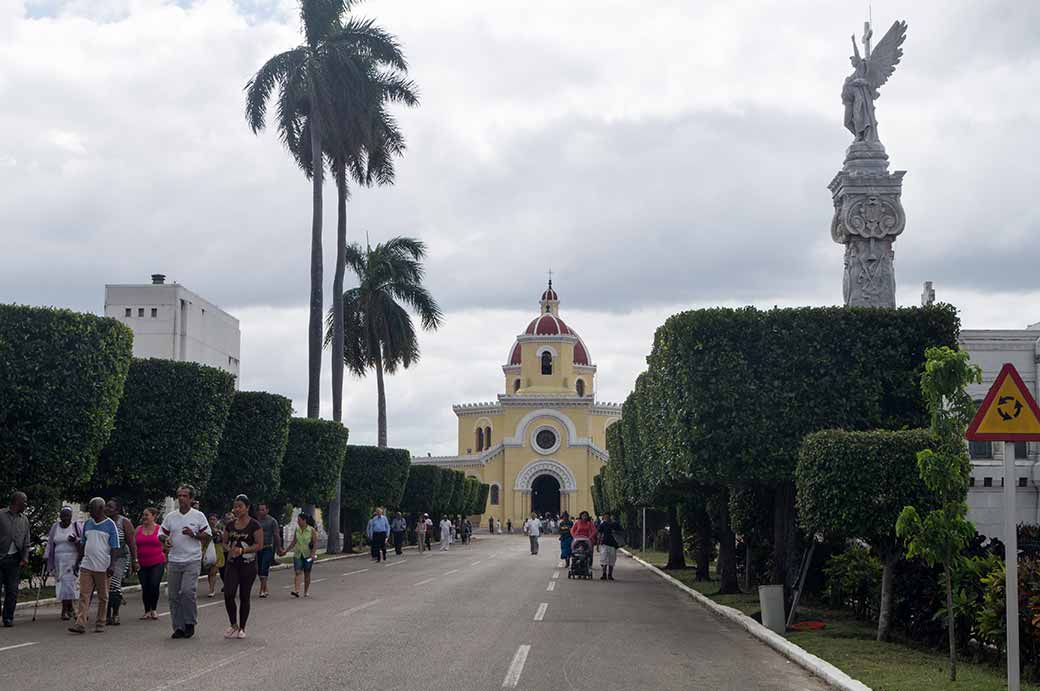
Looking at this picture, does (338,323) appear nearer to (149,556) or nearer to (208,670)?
(149,556)

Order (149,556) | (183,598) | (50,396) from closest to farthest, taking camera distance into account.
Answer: (183,598) < (149,556) < (50,396)

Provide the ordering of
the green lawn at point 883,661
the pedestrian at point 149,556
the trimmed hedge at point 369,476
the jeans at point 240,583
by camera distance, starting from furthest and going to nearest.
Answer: the trimmed hedge at point 369,476 < the pedestrian at point 149,556 < the jeans at point 240,583 < the green lawn at point 883,661

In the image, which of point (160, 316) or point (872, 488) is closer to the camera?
point (872, 488)

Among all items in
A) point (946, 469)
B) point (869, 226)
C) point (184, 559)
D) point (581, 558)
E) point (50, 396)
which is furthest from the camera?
point (581, 558)

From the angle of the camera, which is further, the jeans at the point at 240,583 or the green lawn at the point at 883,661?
the jeans at the point at 240,583

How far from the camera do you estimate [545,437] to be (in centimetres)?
9981

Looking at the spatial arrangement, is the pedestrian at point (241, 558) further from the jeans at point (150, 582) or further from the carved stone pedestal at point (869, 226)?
the carved stone pedestal at point (869, 226)

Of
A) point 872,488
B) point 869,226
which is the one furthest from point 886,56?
point 872,488

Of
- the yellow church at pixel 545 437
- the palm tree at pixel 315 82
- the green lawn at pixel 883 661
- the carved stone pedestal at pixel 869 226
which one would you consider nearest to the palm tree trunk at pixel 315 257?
the palm tree at pixel 315 82

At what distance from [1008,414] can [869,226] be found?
18.8m

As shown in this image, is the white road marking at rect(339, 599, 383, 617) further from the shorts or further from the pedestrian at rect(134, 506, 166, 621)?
the pedestrian at rect(134, 506, 166, 621)

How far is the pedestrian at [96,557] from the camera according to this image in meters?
15.5

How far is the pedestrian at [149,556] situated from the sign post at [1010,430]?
11.3 metres

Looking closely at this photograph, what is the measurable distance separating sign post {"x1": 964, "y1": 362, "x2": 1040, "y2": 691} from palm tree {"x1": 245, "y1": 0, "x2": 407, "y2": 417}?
29.9 metres
